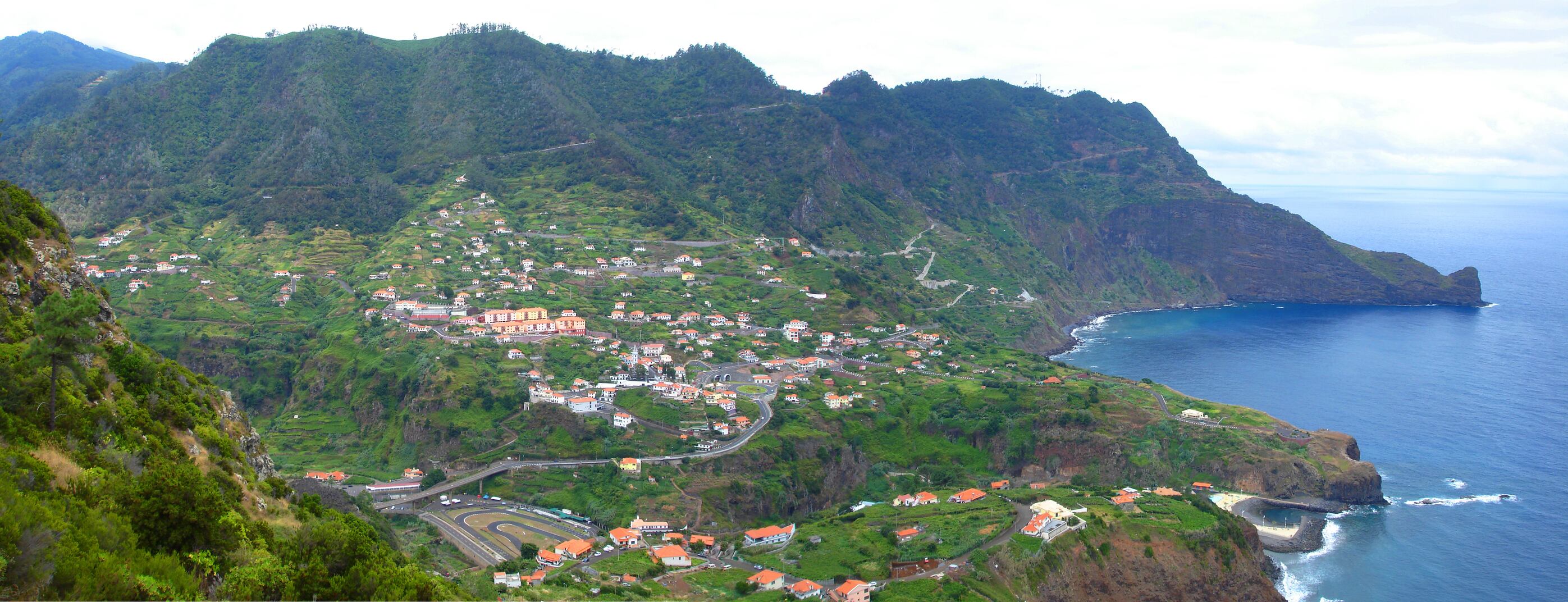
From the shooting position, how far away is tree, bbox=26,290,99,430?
21.8 metres

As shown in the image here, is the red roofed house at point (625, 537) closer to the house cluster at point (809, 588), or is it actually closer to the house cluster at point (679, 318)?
the house cluster at point (809, 588)

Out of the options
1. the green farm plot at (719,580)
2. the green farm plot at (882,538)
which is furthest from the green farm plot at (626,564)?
the green farm plot at (882,538)

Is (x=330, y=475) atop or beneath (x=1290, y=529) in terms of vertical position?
atop

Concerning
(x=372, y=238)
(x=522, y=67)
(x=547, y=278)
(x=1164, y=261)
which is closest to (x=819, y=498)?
(x=547, y=278)

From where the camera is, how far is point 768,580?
43.4 m

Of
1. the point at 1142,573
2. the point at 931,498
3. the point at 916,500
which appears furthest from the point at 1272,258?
the point at 1142,573

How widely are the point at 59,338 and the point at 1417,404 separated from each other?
94.1 m

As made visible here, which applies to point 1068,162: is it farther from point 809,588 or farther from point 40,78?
point 40,78

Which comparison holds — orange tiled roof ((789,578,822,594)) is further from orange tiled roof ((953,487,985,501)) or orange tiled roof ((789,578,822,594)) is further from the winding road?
the winding road

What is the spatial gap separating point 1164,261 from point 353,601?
498 ft

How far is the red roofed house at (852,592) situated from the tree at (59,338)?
91.6ft

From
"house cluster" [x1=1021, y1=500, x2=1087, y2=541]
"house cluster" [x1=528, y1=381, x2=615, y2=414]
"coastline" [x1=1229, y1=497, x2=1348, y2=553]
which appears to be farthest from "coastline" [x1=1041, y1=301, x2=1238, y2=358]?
"house cluster" [x1=1021, y1=500, x2=1087, y2=541]

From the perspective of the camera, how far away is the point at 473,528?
Answer: 165 feet

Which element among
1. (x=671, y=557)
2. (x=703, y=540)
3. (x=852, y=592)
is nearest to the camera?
(x=852, y=592)
